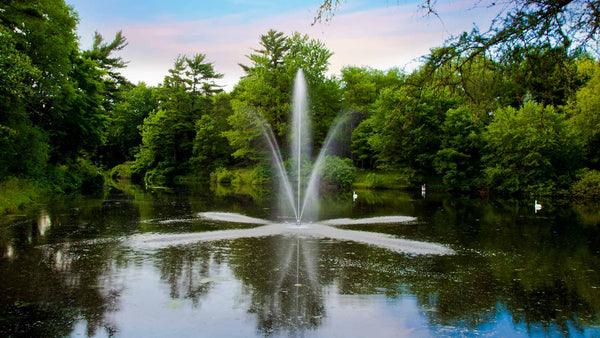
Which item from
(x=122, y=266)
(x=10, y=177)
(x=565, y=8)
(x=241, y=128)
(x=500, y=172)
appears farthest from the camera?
(x=241, y=128)

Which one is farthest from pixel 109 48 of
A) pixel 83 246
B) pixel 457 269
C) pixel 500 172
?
pixel 457 269

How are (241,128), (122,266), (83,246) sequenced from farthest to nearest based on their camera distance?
(241,128) < (83,246) < (122,266)

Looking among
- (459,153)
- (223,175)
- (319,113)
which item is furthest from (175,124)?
(459,153)

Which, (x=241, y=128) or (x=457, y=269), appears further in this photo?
(x=241, y=128)

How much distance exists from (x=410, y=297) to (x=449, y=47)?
376 centimetres

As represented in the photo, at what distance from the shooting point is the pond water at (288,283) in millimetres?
5371

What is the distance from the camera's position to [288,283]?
286 inches

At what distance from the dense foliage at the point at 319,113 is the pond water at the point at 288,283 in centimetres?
266

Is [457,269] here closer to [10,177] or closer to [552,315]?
[552,315]

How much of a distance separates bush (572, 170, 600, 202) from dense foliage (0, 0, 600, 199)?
0.12 metres

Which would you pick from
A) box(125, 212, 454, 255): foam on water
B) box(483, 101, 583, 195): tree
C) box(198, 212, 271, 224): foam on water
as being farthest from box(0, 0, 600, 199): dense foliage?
box(198, 212, 271, 224): foam on water

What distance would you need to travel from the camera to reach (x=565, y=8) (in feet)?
16.7

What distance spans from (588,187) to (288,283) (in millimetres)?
30363

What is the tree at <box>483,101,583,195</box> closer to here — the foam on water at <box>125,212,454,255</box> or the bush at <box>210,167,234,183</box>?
the foam on water at <box>125,212,454,255</box>
